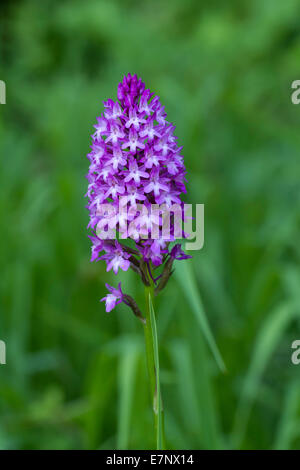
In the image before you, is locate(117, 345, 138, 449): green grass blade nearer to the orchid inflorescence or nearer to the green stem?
the green stem

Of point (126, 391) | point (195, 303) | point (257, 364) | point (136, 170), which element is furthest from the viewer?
point (257, 364)

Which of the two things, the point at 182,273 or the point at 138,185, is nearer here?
the point at 138,185

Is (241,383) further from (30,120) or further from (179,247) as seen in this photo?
(30,120)

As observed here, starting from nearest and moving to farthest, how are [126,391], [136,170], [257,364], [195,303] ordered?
1. [136,170]
2. [195,303]
3. [126,391]
4. [257,364]

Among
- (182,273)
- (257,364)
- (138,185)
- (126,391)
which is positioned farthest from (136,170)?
(257,364)

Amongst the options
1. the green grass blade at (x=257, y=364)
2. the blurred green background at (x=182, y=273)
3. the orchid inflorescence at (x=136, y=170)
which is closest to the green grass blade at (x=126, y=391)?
the blurred green background at (x=182, y=273)

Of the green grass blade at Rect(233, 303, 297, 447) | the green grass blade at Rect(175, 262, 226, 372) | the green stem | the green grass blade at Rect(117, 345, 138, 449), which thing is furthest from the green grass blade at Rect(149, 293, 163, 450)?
the green grass blade at Rect(233, 303, 297, 447)

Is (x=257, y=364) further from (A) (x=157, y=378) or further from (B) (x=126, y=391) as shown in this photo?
(A) (x=157, y=378)

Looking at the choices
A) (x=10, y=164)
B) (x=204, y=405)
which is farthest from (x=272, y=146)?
(x=204, y=405)
